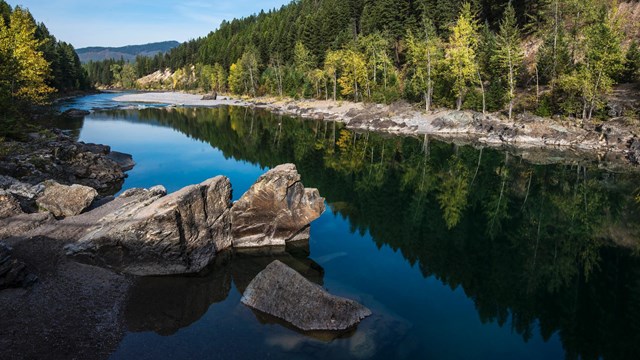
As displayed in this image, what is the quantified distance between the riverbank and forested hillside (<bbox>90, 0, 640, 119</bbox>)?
2745mm

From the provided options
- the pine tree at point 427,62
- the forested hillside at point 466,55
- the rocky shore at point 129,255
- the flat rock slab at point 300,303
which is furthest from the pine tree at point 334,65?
the flat rock slab at point 300,303

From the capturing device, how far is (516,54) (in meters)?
64.8

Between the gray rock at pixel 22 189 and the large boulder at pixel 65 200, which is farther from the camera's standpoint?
the gray rock at pixel 22 189

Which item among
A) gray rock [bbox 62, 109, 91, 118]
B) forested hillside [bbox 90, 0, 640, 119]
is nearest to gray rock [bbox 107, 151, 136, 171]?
gray rock [bbox 62, 109, 91, 118]

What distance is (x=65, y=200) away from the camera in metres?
25.3

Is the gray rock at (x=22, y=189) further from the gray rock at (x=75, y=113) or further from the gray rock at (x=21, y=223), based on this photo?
the gray rock at (x=75, y=113)

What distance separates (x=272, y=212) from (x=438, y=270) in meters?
10.2

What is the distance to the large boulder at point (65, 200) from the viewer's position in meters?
24.7

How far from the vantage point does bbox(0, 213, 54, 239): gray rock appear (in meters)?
21.2

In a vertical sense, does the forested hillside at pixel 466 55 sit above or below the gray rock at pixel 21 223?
above

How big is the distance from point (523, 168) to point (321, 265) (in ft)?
106

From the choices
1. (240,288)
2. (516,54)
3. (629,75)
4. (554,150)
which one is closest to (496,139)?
(554,150)

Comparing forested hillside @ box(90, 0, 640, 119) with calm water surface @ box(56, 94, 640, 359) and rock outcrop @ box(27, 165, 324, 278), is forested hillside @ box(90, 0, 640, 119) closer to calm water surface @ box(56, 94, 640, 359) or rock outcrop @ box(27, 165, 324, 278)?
calm water surface @ box(56, 94, 640, 359)

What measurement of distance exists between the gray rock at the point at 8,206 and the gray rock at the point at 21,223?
44cm
